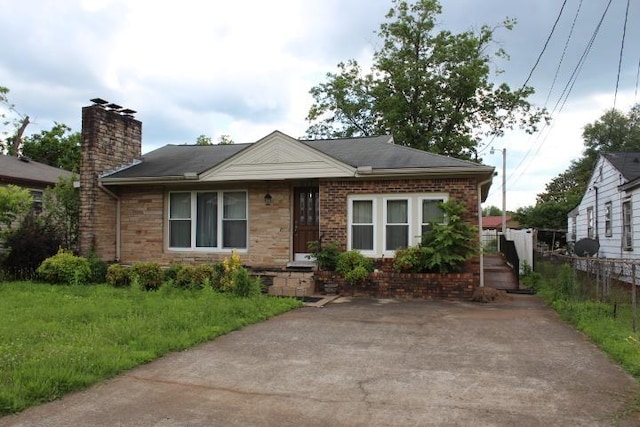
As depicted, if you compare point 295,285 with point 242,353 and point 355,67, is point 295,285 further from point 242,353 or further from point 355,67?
point 355,67

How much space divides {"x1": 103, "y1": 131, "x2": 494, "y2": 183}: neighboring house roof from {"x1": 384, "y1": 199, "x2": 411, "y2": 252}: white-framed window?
36.2 inches

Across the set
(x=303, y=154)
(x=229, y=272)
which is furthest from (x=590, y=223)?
(x=229, y=272)

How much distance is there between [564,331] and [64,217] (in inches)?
499

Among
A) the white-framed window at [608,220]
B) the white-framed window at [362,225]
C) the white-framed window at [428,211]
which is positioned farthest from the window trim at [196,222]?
the white-framed window at [608,220]

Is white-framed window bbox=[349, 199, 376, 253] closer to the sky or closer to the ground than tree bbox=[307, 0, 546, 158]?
closer to the ground

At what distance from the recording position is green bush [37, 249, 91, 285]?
12211 millimetres

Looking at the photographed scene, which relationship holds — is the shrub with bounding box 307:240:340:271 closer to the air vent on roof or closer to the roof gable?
the roof gable

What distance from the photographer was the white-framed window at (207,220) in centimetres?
1330

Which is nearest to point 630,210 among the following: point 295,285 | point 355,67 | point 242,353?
point 295,285

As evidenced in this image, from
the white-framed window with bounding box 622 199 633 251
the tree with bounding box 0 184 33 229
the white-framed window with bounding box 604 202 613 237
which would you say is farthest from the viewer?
the white-framed window with bounding box 604 202 613 237

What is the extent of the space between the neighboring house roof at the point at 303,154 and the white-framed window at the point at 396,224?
3.02 ft

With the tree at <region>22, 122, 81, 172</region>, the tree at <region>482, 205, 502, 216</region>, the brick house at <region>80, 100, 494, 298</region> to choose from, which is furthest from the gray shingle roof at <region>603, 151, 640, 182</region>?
the tree at <region>482, 205, 502, 216</region>

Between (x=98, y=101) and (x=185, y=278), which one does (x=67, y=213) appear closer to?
(x=98, y=101)

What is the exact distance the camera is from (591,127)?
47.8 meters
